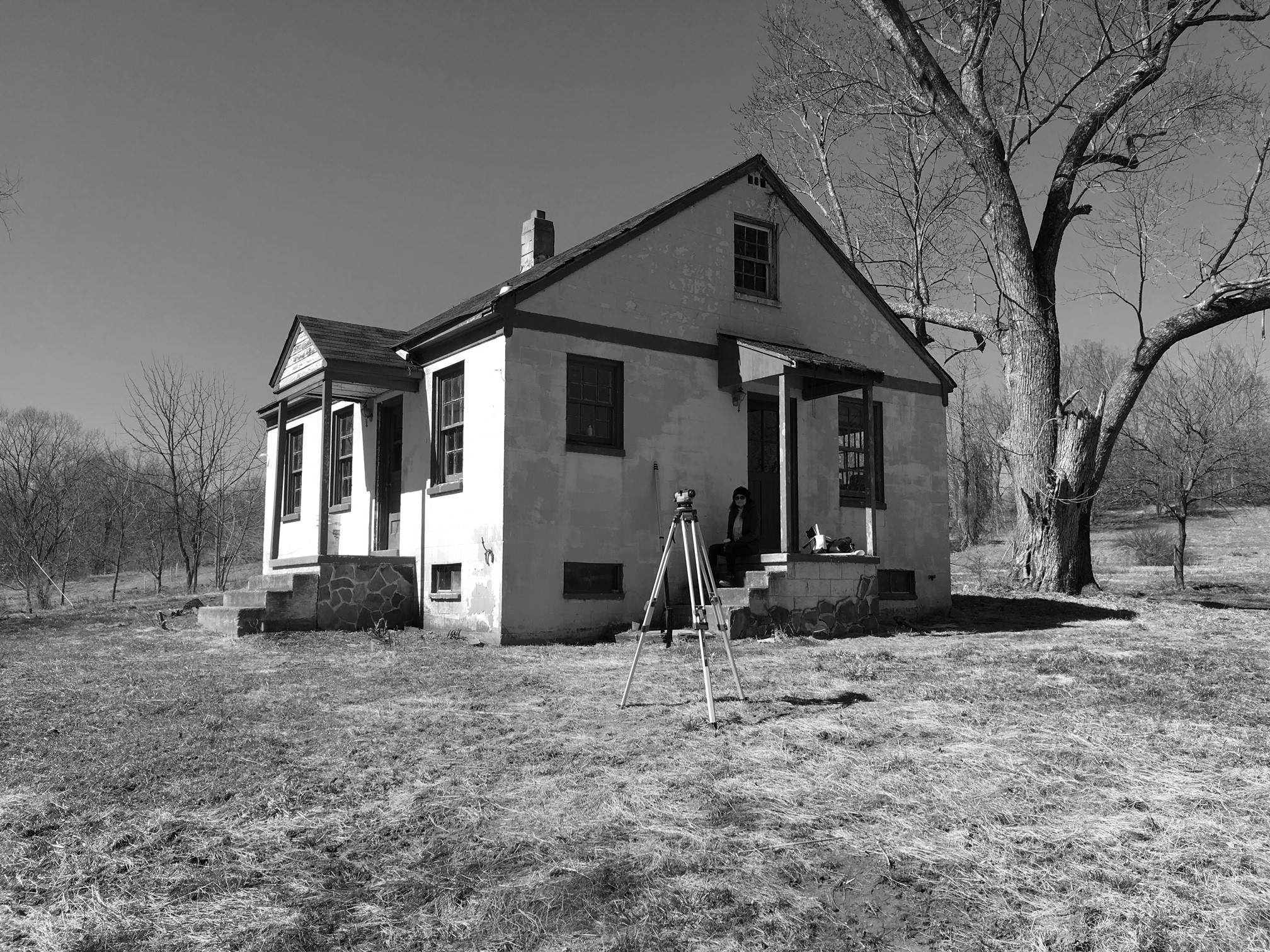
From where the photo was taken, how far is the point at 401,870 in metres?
4.57

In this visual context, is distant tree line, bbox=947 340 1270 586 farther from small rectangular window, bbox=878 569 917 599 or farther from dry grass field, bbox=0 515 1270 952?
dry grass field, bbox=0 515 1270 952

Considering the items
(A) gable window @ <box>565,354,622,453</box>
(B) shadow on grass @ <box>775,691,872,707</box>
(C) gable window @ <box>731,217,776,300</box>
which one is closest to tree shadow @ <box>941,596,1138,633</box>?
(A) gable window @ <box>565,354,622,453</box>

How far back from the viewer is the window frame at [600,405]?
13.8 meters

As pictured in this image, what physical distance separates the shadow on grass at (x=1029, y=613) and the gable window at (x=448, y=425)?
7968 millimetres

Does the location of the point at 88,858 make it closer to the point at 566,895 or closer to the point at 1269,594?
the point at 566,895

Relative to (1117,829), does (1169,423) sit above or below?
above

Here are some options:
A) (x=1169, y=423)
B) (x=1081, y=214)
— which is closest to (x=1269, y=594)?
(x=1169, y=423)

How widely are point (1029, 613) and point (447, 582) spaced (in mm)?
9321

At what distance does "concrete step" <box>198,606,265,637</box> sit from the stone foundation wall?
6.24m

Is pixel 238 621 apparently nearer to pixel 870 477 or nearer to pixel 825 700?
pixel 825 700

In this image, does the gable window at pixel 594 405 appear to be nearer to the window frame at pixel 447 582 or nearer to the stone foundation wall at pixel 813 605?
the window frame at pixel 447 582

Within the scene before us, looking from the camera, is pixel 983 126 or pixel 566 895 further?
pixel 983 126

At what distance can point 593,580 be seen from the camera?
13.8m

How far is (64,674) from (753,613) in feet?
25.6
